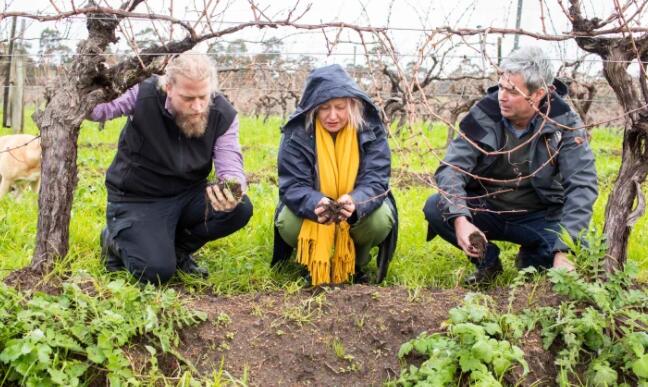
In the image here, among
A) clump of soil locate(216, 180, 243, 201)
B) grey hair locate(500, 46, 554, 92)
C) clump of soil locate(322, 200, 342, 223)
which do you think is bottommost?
clump of soil locate(322, 200, 342, 223)

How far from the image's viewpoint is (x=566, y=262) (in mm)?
3193

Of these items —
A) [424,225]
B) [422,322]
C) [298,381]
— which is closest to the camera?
[298,381]

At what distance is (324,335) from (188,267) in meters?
1.24

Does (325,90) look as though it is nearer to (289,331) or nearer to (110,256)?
(289,331)

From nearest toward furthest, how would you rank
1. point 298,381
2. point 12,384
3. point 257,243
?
point 12,384, point 298,381, point 257,243

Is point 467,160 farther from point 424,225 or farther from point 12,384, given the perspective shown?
point 12,384

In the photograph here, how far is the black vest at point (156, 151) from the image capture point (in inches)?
135

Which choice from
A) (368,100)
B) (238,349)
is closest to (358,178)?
(368,100)

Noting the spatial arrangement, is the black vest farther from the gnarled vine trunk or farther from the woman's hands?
the gnarled vine trunk

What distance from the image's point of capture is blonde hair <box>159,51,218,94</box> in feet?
10.6

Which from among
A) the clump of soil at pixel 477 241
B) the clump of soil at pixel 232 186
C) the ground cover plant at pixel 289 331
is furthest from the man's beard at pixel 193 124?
the clump of soil at pixel 477 241

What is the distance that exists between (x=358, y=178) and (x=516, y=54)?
1034 millimetres

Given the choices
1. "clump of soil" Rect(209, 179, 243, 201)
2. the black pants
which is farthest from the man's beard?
the black pants

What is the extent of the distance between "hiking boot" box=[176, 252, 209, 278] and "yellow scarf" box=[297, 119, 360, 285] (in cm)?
57
